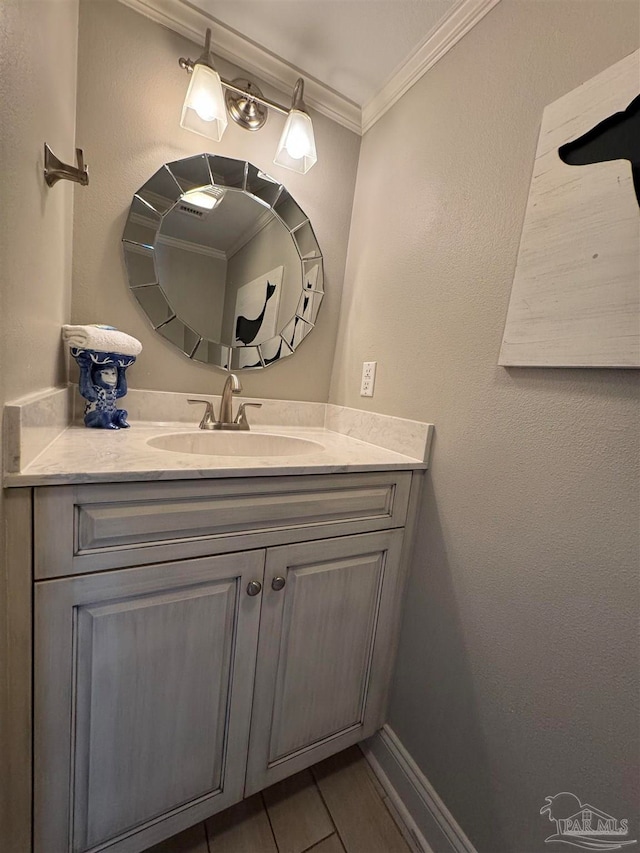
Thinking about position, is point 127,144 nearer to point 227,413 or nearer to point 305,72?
point 305,72

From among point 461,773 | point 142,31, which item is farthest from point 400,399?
point 142,31

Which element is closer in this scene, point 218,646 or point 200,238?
point 218,646

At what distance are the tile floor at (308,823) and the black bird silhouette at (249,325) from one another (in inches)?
55.3

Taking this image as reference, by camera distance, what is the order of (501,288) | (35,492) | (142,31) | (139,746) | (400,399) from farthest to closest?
(400,399) < (142,31) < (501,288) < (139,746) < (35,492)

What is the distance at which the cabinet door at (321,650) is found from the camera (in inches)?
33.2

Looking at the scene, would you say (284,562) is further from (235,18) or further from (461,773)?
(235,18)

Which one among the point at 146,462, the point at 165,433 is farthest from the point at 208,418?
the point at 146,462

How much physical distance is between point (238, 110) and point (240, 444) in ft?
3.61

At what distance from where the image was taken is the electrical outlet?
1.23 m

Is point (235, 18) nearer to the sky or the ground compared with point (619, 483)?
nearer to the sky

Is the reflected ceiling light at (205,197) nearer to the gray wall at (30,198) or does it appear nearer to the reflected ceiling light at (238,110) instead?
the reflected ceiling light at (238,110)

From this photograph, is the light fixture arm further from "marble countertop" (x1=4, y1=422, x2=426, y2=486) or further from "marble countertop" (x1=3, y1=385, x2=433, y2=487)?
"marble countertop" (x1=4, y1=422, x2=426, y2=486)

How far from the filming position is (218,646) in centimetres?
77

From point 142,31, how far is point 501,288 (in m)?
1.26
